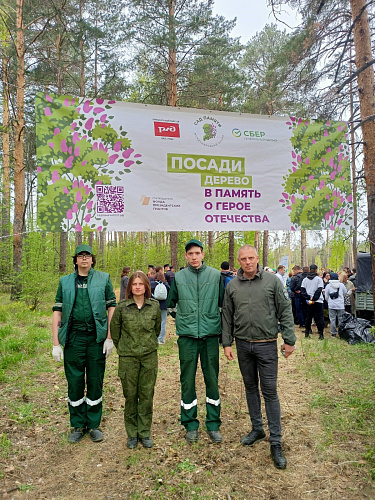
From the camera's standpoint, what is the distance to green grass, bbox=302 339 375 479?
3.79 m

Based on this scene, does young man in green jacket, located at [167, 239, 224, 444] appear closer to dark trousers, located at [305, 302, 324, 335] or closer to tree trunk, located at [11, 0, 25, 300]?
dark trousers, located at [305, 302, 324, 335]

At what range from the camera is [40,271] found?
11414mm

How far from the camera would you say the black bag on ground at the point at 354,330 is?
846 centimetres

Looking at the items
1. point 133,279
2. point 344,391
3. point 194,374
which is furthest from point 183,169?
point 344,391

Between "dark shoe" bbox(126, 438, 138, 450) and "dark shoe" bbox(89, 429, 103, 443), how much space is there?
0.34 metres

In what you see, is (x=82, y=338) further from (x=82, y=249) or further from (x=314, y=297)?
(x=314, y=297)

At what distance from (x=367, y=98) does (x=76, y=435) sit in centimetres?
592

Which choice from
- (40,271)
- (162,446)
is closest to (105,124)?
(162,446)

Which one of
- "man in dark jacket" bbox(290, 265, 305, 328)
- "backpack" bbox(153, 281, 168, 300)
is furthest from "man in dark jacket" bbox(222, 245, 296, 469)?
"man in dark jacket" bbox(290, 265, 305, 328)

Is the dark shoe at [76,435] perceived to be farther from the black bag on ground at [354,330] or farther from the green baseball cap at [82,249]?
the black bag on ground at [354,330]

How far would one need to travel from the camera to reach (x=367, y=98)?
518cm

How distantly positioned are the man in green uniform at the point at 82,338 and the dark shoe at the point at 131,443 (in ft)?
1.17

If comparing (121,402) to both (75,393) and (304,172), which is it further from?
(304,172)

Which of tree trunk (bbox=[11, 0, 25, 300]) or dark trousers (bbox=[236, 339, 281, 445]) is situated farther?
tree trunk (bbox=[11, 0, 25, 300])
